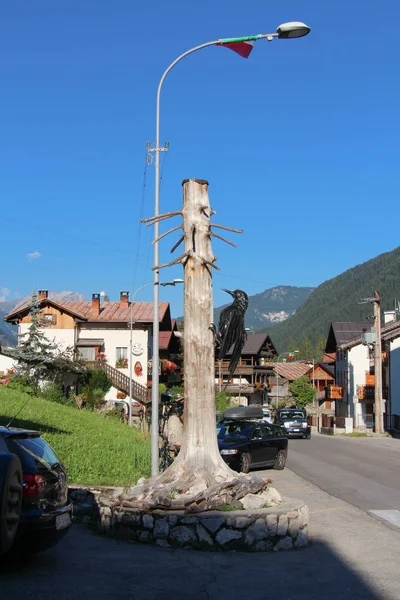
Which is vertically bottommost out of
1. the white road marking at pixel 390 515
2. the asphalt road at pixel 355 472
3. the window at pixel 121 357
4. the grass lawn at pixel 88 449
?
the asphalt road at pixel 355 472

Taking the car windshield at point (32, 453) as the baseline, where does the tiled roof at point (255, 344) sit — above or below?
above

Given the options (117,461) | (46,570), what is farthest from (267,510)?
(117,461)

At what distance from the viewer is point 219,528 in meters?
8.83

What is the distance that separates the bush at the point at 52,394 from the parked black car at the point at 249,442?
16227 millimetres

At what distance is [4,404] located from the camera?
22844mm

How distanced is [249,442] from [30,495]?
44.9 ft

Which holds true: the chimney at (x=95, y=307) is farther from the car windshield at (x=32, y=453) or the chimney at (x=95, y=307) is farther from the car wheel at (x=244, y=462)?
the car windshield at (x=32, y=453)

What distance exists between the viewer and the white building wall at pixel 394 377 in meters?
50.4

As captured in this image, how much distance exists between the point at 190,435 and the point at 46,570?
337 cm

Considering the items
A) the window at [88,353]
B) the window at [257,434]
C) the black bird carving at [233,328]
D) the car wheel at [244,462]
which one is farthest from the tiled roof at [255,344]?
the black bird carving at [233,328]

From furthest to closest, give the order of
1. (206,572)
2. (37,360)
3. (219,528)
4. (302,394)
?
(302,394) → (37,360) → (219,528) → (206,572)

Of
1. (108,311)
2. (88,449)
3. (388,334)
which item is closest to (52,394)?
(108,311)

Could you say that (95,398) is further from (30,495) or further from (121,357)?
(30,495)

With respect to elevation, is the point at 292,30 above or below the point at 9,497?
above
